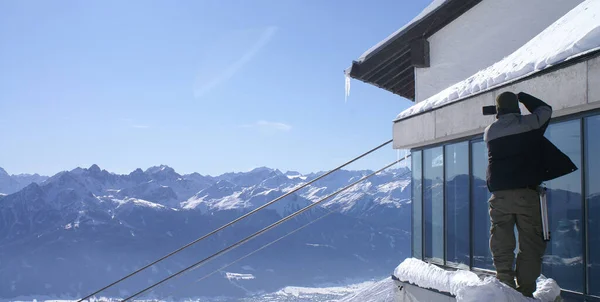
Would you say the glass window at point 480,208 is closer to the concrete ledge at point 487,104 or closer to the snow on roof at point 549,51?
the concrete ledge at point 487,104

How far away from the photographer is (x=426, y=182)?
34.8ft

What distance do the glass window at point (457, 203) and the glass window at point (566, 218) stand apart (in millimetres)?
2058

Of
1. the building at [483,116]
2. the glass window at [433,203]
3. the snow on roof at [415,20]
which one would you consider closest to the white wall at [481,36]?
the building at [483,116]

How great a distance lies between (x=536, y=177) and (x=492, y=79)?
2.77 m

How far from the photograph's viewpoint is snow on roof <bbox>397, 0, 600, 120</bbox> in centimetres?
655

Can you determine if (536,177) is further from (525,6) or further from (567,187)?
(525,6)

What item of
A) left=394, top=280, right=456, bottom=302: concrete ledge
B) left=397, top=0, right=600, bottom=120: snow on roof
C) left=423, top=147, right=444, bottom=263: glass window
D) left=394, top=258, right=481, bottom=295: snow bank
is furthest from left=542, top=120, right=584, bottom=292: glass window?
left=423, top=147, right=444, bottom=263: glass window

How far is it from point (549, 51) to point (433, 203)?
396 cm

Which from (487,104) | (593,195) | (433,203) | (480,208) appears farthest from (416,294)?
(593,195)

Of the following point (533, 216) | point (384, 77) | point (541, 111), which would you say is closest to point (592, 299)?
point (533, 216)

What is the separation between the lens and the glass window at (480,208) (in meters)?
8.66

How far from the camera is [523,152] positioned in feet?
19.2

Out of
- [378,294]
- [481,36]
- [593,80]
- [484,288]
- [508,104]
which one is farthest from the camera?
[378,294]

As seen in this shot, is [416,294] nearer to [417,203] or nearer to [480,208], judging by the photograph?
[417,203]
